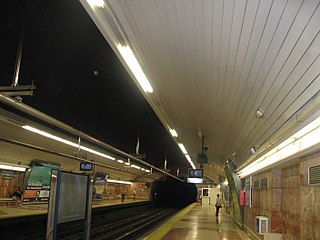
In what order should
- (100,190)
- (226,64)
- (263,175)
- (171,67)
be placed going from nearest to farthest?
(226,64) < (171,67) < (263,175) < (100,190)

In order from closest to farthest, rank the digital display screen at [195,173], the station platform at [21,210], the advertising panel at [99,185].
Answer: the station platform at [21,210]
the digital display screen at [195,173]
the advertising panel at [99,185]

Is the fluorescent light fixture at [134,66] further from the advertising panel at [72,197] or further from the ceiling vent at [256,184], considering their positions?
the ceiling vent at [256,184]

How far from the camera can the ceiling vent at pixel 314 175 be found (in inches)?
202

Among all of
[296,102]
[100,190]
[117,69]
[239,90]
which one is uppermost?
[117,69]

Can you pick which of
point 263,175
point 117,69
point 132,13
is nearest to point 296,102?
point 132,13

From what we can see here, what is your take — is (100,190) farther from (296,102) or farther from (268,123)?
(296,102)

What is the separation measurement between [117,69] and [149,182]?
30.4 m

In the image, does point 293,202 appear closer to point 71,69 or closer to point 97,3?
point 97,3

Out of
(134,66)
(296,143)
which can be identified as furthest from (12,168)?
(296,143)

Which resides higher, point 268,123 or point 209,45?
point 209,45

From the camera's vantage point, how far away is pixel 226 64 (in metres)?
4.98

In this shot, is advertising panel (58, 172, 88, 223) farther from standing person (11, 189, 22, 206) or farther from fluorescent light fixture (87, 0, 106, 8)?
standing person (11, 189, 22, 206)

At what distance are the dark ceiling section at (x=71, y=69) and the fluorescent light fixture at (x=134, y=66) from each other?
5.27 ft

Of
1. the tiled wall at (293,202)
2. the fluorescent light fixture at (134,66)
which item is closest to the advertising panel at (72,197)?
the fluorescent light fixture at (134,66)
